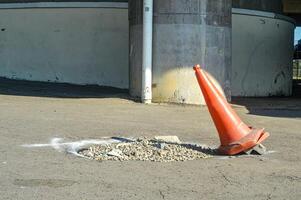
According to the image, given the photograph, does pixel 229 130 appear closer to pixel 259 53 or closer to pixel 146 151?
pixel 146 151

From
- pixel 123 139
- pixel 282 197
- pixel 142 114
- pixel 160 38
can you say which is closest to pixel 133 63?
pixel 160 38

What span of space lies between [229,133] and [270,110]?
823 cm

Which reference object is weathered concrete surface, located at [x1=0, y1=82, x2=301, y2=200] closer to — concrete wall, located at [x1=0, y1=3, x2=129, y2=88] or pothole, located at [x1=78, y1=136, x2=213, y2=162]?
pothole, located at [x1=78, y1=136, x2=213, y2=162]

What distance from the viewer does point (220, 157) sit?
9148 mm

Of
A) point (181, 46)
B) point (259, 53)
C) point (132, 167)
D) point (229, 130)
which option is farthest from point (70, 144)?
point (259, 53)

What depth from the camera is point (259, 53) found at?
976 inches

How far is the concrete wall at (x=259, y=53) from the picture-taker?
23.8 meters

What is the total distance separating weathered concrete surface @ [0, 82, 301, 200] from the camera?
689 cm

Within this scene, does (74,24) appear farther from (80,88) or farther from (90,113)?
(90,113)

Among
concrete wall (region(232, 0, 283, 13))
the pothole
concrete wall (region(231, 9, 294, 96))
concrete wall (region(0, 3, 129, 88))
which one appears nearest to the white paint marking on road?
the pothole

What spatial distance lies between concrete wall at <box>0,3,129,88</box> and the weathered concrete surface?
862 cm

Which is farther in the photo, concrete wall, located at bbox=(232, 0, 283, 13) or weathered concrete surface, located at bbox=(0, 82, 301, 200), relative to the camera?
concrete wall, located at bbox=(232, 0, 283, 13)

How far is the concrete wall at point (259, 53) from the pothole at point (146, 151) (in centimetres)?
1419

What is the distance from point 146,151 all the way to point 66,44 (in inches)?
576
